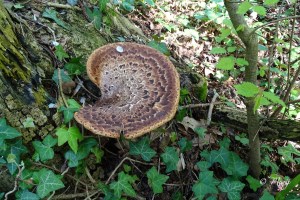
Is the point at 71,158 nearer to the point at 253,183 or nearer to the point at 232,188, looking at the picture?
the point at 232,188

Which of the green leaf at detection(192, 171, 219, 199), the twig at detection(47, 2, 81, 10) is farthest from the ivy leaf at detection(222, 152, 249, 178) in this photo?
the twig at detection(47, 2, 81, 10)

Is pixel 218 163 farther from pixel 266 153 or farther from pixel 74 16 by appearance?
pixel 74 16

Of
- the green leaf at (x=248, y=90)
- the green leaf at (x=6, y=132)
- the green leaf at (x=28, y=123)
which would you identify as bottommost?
the green leaf at (x=28, y=123)

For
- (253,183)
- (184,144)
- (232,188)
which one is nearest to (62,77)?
(184,144)

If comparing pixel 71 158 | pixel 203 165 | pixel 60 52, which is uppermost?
pixel 60 52

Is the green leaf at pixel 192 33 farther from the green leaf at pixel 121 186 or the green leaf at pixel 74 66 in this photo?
the green leaf at pixel 121 186

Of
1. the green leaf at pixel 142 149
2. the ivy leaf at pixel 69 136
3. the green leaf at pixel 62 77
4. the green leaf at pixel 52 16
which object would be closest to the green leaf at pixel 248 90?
Answer: the green leaf at pixel 142 149

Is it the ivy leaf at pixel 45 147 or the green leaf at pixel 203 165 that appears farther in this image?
the green leaf at pixel 203 165

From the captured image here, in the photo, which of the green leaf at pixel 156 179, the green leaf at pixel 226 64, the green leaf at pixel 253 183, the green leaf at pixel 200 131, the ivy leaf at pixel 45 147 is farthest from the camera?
the green leaf at pixel 200 131
